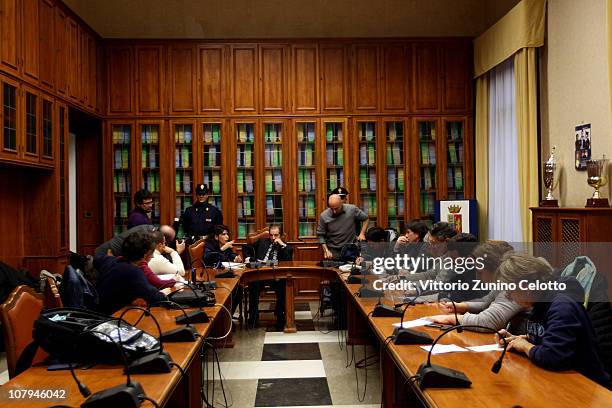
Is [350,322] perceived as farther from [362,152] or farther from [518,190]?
[362,152]

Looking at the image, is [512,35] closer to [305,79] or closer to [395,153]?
[395,153]

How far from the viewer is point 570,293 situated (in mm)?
2547

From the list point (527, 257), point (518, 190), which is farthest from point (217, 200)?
point (527, 257)

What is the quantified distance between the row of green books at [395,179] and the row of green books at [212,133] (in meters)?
2.41

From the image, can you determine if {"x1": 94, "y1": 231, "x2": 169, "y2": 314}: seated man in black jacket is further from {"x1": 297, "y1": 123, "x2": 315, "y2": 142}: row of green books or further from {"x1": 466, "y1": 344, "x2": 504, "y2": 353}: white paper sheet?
{"x1": 297, "y1": 123, "x2": 315, "y2": 142}: row of green books

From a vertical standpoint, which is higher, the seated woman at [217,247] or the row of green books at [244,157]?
the row of green books at [244,157]

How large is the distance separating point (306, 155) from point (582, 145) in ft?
12.3

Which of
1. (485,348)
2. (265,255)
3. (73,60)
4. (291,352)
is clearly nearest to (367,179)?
(265,255)

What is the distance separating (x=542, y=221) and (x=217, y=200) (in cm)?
430

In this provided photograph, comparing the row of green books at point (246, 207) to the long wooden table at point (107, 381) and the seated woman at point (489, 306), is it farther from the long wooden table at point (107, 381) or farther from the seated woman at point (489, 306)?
the long wooden table at point (107, 381)

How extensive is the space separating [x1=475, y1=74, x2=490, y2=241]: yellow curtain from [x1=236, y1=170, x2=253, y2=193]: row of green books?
10.3ft

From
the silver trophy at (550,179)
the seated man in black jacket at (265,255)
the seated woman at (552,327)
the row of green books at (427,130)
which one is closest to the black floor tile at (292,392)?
the seated woman at (552,327)

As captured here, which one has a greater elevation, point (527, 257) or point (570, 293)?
point (527, 257)

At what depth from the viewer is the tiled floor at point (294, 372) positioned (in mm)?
3914
